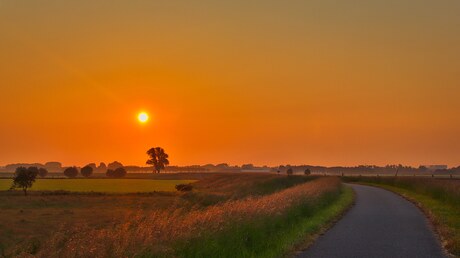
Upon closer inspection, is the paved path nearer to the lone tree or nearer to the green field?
the green field

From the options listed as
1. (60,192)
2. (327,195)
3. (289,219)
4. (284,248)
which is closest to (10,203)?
(60,192)

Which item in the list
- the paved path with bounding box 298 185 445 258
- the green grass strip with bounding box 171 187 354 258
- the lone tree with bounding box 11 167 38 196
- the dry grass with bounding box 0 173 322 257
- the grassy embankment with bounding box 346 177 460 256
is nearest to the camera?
the green grass strip with bounding box 171 187 354 258

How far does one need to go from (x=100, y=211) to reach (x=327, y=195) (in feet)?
99.9

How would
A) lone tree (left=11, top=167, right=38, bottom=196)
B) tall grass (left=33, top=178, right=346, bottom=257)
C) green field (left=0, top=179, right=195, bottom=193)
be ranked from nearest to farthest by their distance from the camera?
tall grass (left=33, top=178, right=346, bottom=257)
green field (left=0, top=179, right=195, bottom=193)
lone tree (left=11, top=167, right=38, bottom=196)

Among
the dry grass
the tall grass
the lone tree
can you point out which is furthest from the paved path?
the lone tree

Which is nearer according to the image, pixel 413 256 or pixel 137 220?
pixel 413 256

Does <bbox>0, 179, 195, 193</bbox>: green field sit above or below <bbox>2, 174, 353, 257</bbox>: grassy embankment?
above

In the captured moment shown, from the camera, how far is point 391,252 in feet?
60.6

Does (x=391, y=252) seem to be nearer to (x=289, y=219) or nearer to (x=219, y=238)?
(x=219, y=238)

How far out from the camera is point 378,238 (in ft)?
72.0

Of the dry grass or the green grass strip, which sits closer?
the green grass strip

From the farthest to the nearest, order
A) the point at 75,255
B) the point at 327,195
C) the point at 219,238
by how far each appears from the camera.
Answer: the point at 327,195 → the point at 219,238 → the point at 75,255

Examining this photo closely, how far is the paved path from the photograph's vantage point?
60.1ft

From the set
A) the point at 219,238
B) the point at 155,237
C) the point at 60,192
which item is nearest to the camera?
the point at 155,237
